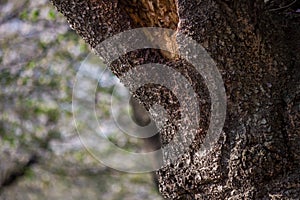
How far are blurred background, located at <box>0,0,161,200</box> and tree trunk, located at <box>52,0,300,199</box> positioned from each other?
3209 millimetres

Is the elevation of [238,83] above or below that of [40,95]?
below

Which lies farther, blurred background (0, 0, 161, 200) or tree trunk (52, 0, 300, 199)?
blurred background (0, 0, 161, 200)

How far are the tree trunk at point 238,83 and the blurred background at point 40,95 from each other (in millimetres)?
3209

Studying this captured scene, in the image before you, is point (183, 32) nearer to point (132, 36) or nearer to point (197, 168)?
point (132, 36)

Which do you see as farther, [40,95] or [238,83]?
[40,95]

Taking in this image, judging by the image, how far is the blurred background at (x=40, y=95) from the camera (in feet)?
16.8

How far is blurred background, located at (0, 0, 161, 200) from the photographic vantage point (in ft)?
16.8

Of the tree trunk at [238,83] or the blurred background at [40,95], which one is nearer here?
the tree trunk at [238,83]

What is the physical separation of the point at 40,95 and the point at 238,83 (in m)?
4.05

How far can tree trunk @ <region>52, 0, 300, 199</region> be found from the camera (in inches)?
54.7

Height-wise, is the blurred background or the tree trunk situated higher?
the blurred background

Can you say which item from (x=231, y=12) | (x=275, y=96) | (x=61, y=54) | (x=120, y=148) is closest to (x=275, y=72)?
(x=275, y=96)

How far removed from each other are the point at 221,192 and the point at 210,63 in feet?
0.93

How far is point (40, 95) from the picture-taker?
532cm
